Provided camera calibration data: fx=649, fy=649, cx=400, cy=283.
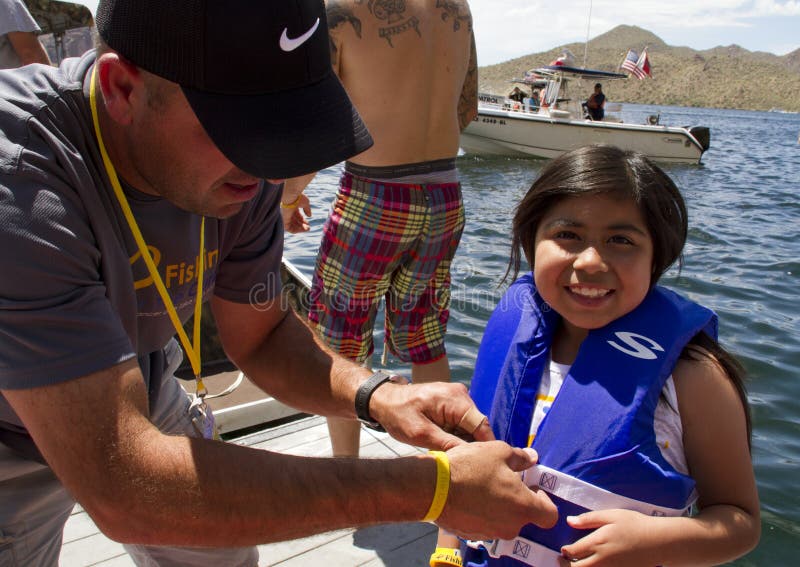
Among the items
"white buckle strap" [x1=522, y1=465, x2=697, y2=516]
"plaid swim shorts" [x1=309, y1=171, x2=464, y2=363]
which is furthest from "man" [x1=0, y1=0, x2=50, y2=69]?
"white buckle strap" [x1=522, y1=465, x2=697, y2=516]

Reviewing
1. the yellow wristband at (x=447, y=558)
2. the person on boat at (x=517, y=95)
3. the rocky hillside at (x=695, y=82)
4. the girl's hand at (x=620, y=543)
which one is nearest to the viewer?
the girl's hand at (x=620, y=543)

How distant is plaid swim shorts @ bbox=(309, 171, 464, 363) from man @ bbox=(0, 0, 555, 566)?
4.70 ft

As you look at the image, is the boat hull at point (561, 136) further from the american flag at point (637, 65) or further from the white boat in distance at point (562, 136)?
the american flag at point (637, 65)

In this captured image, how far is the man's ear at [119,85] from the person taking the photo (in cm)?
130

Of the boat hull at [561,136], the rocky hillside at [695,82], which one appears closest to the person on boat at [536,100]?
the boat hull at [561,136]

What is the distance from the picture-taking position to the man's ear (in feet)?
4.26

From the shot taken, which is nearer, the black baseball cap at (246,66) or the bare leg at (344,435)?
the black baseball cap at (246,66)

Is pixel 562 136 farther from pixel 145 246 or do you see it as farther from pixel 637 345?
pixel 145 246

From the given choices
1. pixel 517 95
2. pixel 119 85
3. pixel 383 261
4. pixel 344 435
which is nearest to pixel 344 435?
pixel 344 435

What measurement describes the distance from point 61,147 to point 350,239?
178cm

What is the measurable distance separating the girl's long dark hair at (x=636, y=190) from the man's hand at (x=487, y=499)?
637mm

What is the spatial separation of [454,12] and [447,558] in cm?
249

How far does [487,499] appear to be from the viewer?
1.49 m

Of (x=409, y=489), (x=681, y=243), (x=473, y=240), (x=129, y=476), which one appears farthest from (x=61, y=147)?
(x=473, y=240)
